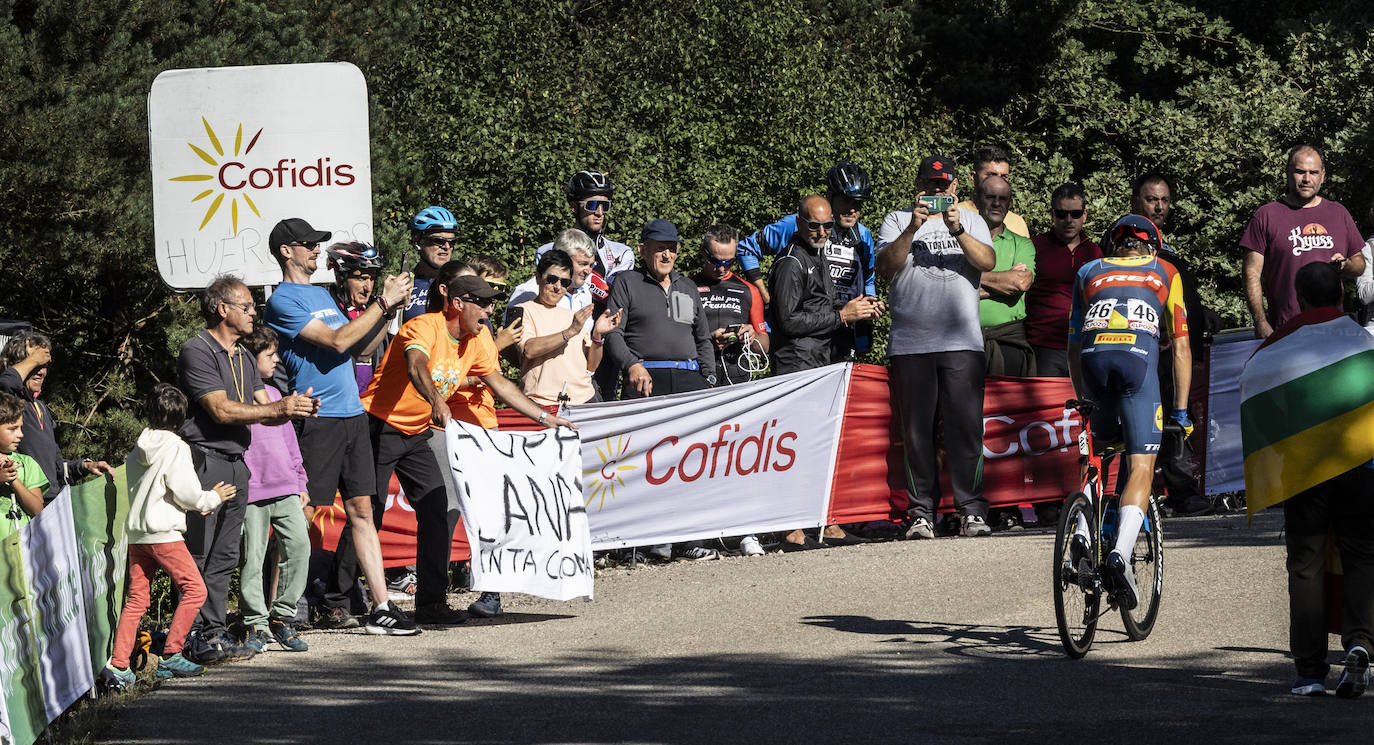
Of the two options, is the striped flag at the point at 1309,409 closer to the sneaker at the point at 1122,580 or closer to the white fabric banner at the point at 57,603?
the sneaker at the point at 1122,580

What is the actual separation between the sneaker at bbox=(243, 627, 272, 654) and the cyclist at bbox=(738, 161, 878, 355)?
558 cm

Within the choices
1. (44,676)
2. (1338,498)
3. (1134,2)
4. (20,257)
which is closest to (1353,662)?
(1338,498)

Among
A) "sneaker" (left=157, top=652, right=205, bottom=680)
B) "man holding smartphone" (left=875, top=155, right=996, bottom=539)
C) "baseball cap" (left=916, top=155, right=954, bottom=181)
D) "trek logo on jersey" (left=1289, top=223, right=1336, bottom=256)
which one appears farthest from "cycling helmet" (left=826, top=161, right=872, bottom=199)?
"sneaker" (left=157, top=652, right=205, bottom=680)

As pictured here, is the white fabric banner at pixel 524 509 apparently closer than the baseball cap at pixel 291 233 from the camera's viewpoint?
No

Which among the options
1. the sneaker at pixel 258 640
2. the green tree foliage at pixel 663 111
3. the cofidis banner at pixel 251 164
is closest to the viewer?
the sneaker at pixel 258 640

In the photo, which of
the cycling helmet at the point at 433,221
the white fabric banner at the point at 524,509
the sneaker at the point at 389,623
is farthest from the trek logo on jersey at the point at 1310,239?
the sneaker at the point at 389,623

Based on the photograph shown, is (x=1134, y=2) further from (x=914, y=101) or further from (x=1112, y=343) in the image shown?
(x=1112, y=343)

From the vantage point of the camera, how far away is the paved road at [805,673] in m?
7.39

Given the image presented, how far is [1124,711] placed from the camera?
7488 mm

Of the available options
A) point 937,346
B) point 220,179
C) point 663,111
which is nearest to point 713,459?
point 937,346

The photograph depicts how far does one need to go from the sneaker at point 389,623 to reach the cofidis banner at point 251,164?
2.42 m

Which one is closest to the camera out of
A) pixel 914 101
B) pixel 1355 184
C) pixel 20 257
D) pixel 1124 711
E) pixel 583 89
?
pixel 1124 711

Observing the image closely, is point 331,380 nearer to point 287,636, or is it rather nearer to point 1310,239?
point 287,636

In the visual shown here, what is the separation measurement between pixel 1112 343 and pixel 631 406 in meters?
4.21
